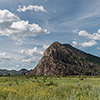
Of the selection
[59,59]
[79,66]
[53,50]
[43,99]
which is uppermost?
[53,50]

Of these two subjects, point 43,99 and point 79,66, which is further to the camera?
point 79,66

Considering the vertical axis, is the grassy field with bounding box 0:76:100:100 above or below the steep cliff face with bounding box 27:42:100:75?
below

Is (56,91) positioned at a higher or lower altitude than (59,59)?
lower

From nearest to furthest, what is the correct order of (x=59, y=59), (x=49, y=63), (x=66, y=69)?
(x=66, y=69) < (x=49, y=63) < (x=59, y=59)

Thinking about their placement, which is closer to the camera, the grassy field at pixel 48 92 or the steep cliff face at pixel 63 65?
the grassy field at pixel 48 92

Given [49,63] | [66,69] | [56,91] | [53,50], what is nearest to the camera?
[56,91]

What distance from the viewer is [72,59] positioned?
191 m

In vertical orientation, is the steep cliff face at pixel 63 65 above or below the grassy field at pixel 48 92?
above

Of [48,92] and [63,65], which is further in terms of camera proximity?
[63,65]

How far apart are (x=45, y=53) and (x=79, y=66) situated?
181 ft

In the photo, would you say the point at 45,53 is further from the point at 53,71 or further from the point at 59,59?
the point at 53,71

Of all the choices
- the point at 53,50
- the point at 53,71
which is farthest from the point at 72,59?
the point at 53,71

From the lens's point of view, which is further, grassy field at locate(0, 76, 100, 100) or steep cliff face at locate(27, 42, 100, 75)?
steep cliff face at locate(27, 42, 100, 75)

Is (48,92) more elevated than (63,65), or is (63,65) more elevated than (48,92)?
(63,65)
